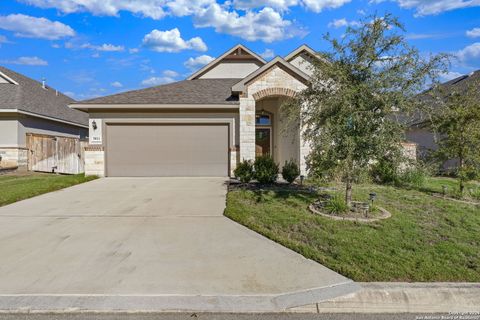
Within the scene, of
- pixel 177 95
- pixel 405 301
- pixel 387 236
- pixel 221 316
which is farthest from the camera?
pixel 177 95

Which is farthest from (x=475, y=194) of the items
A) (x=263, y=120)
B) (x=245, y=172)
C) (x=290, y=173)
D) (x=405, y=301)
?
(x=263, y=120)

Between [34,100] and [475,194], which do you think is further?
[34,100]

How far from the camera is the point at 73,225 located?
5.90 meters

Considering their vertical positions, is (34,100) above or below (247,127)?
above

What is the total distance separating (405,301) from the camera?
3.22m

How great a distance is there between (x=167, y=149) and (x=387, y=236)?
33.2 feet

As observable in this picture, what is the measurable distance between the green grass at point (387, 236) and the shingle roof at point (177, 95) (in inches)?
255

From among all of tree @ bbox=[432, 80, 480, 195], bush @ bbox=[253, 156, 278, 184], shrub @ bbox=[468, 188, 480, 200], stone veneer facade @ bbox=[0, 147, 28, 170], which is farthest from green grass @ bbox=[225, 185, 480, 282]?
stone veneer facade @ bbox=[0, 147, 28, 170]

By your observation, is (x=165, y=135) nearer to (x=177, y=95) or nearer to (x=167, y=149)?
(x=167, y=149)

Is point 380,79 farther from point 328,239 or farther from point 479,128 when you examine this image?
point 479,128

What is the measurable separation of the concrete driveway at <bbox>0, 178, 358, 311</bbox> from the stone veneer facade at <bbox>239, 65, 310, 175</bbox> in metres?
5.24

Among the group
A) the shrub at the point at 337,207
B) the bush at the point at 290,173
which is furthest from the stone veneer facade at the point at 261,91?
the shrub at the point at 337,207

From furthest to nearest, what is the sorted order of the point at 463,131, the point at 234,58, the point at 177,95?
the point at 234,58 → the point at 177,95 → the point at 463,131

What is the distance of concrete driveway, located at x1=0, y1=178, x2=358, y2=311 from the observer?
322 cm
